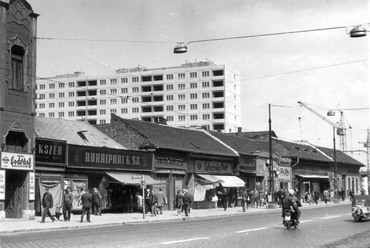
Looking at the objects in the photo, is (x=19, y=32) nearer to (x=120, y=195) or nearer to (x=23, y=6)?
(x=23, y=6)

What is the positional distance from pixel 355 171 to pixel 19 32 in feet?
232

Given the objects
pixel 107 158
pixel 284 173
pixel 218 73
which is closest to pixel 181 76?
pixel 218 73

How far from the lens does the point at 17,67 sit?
1246 inches

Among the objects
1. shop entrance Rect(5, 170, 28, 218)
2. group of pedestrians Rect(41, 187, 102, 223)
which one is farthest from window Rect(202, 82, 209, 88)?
group of pedestrians Rect(41, 187, 102, 223)

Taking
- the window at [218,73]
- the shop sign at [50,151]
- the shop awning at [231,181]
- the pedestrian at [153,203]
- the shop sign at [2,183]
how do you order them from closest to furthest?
the shop sign at [2,183] → the shop sign at [50,151] → the pedestrian at [153,203] → the shop awning at [231,181] → the window at [218,73]

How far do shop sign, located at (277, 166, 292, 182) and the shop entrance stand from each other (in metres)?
38.7

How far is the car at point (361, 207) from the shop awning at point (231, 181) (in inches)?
877

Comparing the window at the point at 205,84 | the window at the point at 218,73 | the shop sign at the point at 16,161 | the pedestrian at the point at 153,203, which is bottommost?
the pedestrian at the point at 153,203

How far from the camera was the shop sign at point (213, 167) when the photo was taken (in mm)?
49344

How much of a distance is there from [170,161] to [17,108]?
16.8m

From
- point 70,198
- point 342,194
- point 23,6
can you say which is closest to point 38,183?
point 70,198

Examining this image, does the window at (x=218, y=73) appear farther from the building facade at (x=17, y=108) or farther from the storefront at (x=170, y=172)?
the building facade at (x=17, y=108)

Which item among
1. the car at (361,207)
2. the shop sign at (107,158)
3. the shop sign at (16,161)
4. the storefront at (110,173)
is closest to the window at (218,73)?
the shop sign at (107,158)

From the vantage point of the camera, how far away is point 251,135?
79875 millimetres
